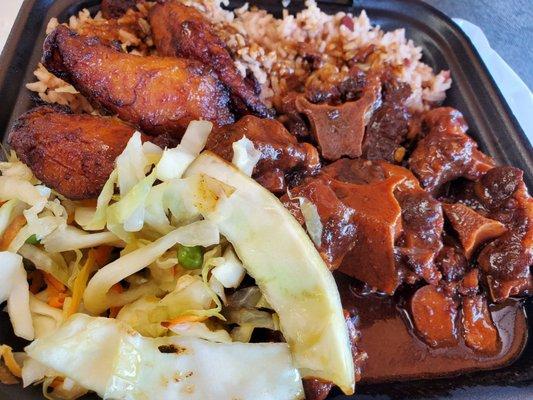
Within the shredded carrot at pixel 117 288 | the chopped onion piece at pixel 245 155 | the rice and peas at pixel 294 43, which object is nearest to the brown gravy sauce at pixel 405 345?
the chopped onion piece at pixel 245 155

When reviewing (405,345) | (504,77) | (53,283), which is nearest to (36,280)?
(53,283)

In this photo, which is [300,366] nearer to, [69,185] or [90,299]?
[90,299]

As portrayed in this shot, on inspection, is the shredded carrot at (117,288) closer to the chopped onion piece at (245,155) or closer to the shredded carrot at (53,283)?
the shredded carrot at (53,283)

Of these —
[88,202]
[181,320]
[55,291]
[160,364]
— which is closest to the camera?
[160,364]

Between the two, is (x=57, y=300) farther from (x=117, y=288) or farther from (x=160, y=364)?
(x=160, y=364)

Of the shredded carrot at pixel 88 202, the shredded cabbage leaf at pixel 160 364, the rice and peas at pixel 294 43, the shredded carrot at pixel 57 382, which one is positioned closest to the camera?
the shredded cabbage leaf at pixel 160 364

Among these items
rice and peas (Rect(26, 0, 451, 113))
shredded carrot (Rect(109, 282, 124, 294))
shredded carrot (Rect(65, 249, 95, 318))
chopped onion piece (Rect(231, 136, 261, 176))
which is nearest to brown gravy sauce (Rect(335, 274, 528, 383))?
chopped onion piece (Rect(231, 136, 261, 176))

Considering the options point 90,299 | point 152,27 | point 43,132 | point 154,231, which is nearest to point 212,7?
point 152,27
